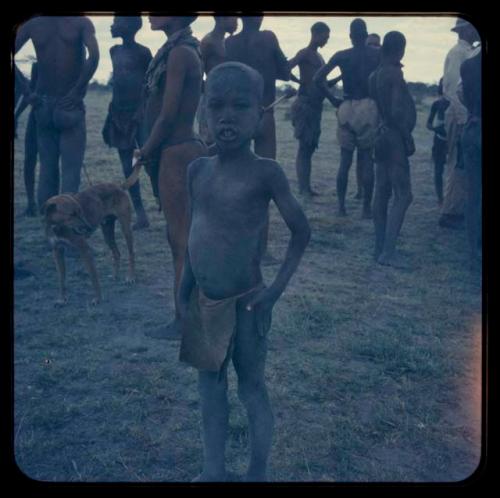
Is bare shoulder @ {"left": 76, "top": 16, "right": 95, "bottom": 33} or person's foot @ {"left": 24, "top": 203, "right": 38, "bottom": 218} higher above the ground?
bare shoulder @ {"left": 76, "top": 16, "right": 95, "bottom": 33}

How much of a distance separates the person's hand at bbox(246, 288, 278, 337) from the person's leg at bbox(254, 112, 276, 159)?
8.40 feet

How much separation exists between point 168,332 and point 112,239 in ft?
3.93

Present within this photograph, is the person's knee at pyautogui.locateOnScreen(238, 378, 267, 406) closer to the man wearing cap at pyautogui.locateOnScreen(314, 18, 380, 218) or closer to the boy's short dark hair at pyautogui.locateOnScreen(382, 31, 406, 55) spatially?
the boy's short dark hair at pyautogui.locateOnScreen(382, 31, 406, 55)

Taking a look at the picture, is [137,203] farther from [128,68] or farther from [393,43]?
[393,43]

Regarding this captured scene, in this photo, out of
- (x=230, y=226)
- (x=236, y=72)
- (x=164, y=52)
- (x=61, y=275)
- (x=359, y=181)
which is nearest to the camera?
(x=236, y=72)

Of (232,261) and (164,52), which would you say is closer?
(232,261)

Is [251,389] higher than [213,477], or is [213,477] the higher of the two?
[251,389]

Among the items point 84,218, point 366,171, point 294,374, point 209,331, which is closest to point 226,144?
point 209,331

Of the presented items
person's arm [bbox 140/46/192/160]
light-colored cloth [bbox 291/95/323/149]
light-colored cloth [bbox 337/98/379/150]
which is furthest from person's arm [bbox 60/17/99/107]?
light-colored cloth [bbox 291/95/323/149]

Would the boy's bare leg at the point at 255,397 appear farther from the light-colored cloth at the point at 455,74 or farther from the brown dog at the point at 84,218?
the light-colored cloth at the point at 455,74

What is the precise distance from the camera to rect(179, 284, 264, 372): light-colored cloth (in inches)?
102

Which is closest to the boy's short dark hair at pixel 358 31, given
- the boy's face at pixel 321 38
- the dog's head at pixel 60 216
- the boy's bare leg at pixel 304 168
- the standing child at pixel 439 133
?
the boy's face at pixel 321 38

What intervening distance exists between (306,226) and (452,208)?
4314 mm

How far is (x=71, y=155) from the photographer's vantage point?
16.9 feet
